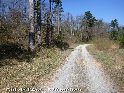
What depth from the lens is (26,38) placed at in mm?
→ 27969

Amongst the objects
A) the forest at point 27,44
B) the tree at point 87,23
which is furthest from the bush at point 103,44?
the tree at point 87,23

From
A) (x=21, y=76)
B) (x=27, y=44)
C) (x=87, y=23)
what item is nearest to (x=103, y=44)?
(x=27, y=44)

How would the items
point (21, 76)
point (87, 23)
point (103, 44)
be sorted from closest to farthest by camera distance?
1. point (21, 76)
2. point (103, 44)
3. point (87, 23)

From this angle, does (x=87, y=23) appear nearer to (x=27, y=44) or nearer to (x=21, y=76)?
(x=27, y=44)

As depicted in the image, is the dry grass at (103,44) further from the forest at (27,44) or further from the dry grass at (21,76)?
the dry grass at (21,76)

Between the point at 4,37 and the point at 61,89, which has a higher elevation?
the point at 4,37

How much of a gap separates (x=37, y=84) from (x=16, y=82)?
96cm

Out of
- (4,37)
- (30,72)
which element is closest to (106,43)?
(4,37)

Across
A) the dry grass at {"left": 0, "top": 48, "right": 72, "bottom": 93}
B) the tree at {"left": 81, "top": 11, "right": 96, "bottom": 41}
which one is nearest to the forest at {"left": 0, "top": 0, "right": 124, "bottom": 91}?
the dry grass at {"left": 0, "top": 48, "right": 72, "bottom": 93}

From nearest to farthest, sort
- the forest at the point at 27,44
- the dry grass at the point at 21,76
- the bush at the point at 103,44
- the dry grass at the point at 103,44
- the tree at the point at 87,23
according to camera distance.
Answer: the dry grass at the point at 21,76, the forest at the point at 27,44, the bush at the point at 103,44, the dry grass at the point at 103,44, the tree at the point at 87,23

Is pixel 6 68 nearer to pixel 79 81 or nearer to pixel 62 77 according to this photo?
pixel 62 77

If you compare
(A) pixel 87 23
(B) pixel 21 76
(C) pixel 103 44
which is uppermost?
(A) pixel 87 23

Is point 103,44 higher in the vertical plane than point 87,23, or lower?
lower

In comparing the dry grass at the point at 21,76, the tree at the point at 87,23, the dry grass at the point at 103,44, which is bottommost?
the dry grass at the point at 21,76
